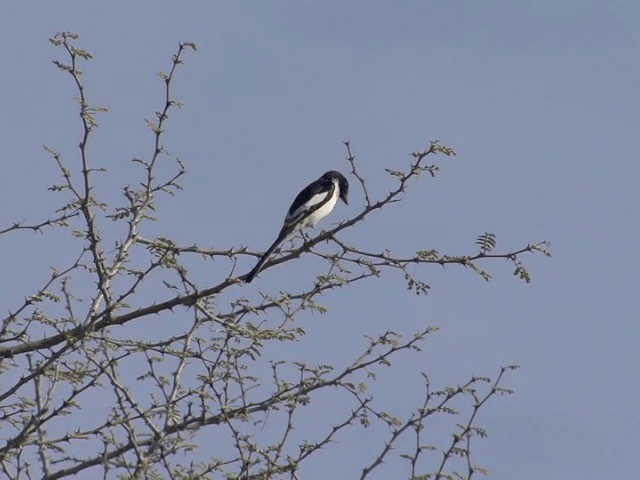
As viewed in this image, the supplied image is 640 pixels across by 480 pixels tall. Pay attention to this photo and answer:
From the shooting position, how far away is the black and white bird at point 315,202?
33.2 ft

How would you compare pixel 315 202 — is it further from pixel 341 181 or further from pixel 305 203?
pixel 341 181

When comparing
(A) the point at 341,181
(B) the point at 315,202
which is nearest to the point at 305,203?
(B) the point at 315,202

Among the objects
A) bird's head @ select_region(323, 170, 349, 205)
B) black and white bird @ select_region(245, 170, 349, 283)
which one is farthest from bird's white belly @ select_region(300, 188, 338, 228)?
bird's head @ select_region(323, 170, 349, 205)

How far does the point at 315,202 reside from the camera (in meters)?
11.0

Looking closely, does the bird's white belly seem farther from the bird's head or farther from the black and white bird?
the bird's head

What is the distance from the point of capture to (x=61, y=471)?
634 centimetres

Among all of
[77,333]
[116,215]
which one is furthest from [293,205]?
[77,333]

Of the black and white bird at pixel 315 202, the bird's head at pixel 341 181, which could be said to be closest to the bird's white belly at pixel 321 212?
the black and white bird at pixel 315 202

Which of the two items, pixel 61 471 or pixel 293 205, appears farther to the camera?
pixel 293 205

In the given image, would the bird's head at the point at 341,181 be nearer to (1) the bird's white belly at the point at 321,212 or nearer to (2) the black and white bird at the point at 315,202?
(2) the black and white bird at the point at 315,202

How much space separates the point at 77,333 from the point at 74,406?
0.44m

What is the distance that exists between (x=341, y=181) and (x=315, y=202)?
1.11 meters

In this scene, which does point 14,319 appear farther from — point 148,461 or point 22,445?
point 148,461

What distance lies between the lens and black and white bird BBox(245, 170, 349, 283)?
10.1 m
